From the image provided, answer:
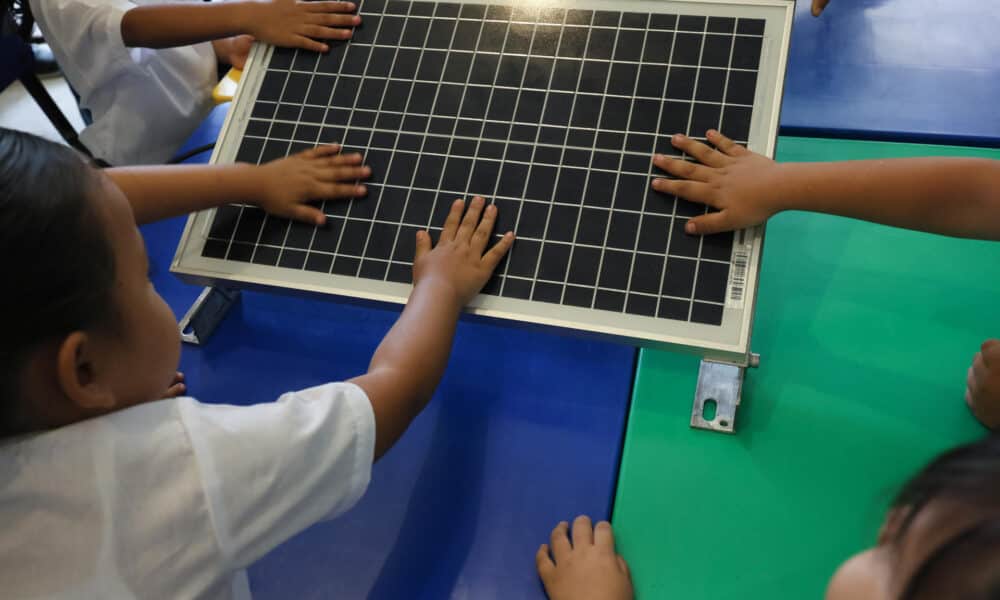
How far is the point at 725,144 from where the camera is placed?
34.8 inches

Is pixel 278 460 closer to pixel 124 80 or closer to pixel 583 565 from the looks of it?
pixel 583 565

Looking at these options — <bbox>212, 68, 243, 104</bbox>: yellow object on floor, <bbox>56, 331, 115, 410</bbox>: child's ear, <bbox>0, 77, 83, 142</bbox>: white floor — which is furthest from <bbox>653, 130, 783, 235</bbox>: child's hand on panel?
<bbox>0, 77, 83, 142</bbox>: white floor

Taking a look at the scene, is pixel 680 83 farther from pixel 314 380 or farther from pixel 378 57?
pixel 314 380

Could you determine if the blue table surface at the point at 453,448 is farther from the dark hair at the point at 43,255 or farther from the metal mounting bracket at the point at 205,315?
the dark hair at the point at 43,255

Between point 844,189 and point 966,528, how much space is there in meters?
0.57

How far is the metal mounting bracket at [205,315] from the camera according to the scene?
1.08m

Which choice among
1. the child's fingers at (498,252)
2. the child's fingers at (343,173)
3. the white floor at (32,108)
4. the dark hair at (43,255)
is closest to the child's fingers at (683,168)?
the child's fingers at (498,252)

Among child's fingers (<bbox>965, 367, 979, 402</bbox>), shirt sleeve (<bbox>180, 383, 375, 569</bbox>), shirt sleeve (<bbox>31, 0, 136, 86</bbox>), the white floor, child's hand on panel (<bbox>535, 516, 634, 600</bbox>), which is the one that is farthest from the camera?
the white floor

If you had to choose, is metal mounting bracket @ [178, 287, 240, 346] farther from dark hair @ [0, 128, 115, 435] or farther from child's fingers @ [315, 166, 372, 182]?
dark hair @ [0, 128, 115, 435]

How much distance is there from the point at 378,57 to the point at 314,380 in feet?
1.63

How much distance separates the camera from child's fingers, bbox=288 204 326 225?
0.96 meters

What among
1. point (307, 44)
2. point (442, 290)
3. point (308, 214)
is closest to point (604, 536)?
point (442, 290)

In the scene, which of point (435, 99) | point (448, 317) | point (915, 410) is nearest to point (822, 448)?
point (915, 410)

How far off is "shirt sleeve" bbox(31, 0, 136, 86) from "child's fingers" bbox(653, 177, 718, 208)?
3.25 feet
